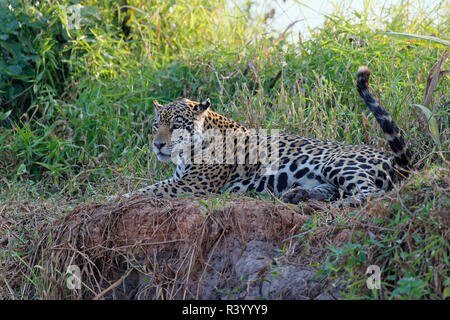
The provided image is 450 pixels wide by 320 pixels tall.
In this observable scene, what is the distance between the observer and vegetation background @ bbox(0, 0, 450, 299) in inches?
273

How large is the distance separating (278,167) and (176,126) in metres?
1.14

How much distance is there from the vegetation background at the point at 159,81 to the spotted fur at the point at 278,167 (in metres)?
0.57

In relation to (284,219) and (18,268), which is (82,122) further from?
(284,219)

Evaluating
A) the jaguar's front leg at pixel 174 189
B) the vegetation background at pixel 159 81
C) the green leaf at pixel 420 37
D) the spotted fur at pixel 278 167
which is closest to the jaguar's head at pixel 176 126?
the spotted fur at pixel 278 167

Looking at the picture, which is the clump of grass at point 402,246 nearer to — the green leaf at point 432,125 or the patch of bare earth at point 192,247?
the patch of bare earth at point 192,247

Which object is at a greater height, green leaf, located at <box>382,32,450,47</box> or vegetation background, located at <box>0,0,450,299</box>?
green leaf, located at <box>382,32,450,47</box>

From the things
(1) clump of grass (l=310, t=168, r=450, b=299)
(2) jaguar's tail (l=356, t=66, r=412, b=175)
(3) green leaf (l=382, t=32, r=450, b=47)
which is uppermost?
(3) green leaf (l=382, t=32, r=450, b=47)

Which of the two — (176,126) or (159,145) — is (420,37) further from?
(159,145)

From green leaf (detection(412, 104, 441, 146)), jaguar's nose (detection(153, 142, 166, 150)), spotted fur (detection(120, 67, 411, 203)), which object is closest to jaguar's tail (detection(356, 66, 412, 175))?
spotted fur (detection(120, 67, 411, 203))

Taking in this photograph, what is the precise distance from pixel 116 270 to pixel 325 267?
5.21 feet

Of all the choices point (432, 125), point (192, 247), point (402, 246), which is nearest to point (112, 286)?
point (192, 247)

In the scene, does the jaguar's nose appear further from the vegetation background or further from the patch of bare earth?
the patch of bare earth

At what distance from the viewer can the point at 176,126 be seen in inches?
259

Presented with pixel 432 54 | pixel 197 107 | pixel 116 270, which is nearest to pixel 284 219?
pixel 116 270
